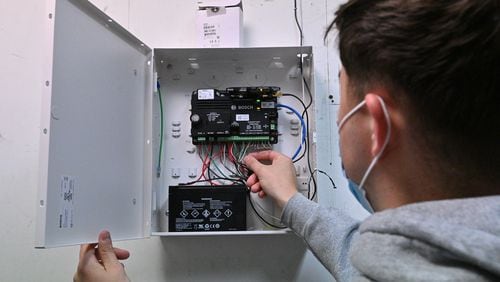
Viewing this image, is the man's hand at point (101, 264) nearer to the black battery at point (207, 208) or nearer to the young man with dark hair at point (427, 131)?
the black battery at point (207, 208)

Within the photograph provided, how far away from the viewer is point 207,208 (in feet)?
3.90

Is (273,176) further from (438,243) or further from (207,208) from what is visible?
(438,243)

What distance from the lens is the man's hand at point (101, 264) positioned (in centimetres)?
94

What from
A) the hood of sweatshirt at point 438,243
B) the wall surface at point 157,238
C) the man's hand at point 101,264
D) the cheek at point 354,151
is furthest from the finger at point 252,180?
the hood of sweatshirt at point 438,243

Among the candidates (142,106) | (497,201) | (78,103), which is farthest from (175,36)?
(497,201)

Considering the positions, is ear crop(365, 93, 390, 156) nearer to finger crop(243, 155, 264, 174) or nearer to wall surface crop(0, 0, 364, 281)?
finger crop(243, 155, 264, 174)

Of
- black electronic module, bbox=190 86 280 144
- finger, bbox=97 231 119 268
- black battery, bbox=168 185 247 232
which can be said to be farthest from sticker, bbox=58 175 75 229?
black electronic module, bbox=190 86 280 144

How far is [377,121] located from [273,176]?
636mm

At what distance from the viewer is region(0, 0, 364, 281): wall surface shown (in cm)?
132

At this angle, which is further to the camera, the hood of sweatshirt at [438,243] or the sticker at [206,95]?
the sticker at [206,95]

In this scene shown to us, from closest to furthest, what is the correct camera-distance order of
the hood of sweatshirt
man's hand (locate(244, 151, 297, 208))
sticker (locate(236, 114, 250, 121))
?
the hood of sweatshirt, man's hand (locate(244, 151, 297, 208)), sticker (locate(236, 114, 250, 121))

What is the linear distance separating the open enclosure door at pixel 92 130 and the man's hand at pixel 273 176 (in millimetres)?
335

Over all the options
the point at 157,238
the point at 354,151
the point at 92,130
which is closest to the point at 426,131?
the point at 354,151

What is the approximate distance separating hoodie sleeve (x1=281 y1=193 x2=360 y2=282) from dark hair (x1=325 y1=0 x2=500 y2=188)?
1.60 ft
